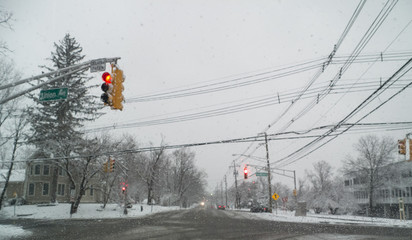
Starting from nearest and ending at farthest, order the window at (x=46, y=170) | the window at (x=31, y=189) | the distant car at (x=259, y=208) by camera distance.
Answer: the window at (x=31, y=189), the window at (x=46, y=170), the distant car at (x=259, y=208)

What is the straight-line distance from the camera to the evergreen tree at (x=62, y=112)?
35.1 metres

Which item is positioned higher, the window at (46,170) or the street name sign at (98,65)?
the street name sign at (98,65)

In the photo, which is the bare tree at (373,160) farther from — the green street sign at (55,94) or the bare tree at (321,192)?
the green street sign at (55,94)

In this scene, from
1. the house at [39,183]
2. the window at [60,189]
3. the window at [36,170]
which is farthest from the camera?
the window at [60,189]

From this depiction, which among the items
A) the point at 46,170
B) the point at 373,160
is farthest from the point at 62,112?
the point at 373,160

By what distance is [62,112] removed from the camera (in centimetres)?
3938

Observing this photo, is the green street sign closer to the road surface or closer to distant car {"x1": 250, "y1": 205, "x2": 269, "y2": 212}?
the road surface

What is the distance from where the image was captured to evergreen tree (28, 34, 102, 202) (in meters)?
35.1

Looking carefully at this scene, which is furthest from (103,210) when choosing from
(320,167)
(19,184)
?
(320,167)

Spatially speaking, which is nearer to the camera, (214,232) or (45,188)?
(214,232)

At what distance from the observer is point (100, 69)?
34.5ft

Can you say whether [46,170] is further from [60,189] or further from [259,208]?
[259,208]

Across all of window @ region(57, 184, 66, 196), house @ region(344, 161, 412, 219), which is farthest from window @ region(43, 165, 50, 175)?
house @ region(344, 161, 412, 219)

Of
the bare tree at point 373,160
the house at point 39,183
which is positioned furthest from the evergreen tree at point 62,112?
the bare tree at point 373,160
